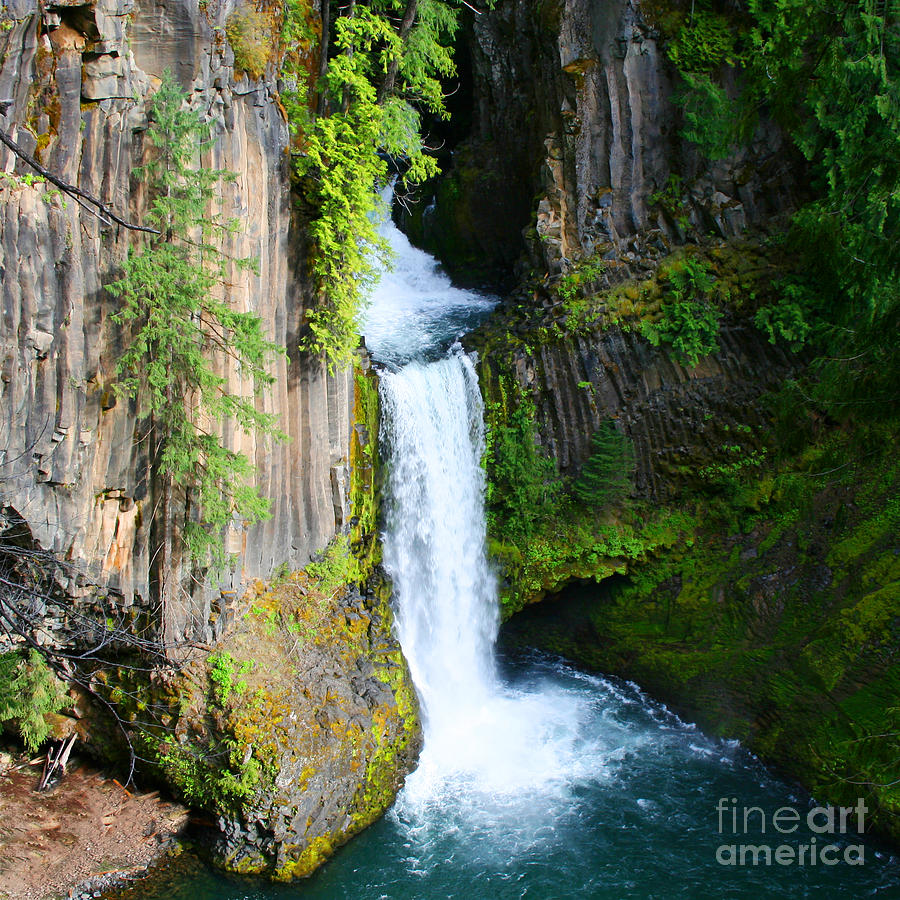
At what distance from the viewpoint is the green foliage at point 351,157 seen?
10852mm

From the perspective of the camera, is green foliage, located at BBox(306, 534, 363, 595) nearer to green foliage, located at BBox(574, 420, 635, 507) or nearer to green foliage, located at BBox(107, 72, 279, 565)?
green foliage, located at BBox(107, 72, 279, 565)

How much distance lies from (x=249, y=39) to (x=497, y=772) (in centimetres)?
1185

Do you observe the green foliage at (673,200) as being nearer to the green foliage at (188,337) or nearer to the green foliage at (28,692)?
the green foliage at (188,337)

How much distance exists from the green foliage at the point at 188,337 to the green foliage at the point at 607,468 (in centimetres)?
678

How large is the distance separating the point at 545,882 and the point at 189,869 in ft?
15.4

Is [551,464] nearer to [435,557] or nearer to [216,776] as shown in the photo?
[435,557]

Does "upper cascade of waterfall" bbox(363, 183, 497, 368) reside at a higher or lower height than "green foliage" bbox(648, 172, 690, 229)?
lower

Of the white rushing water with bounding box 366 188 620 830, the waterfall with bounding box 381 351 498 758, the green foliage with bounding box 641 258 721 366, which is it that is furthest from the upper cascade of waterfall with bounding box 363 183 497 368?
the green foliage with bounding box 641 258 721 366

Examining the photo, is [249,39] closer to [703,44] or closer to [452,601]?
[703,44]

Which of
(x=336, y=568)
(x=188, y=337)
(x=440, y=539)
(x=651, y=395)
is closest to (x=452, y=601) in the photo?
(x=440, y=539)

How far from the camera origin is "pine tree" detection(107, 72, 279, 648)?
28.8 feet

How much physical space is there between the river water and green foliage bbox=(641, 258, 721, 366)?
3.90 metres

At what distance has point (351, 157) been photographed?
1094 centimetres

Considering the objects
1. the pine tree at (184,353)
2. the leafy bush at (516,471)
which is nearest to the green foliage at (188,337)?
the pine tree at (184,353)
